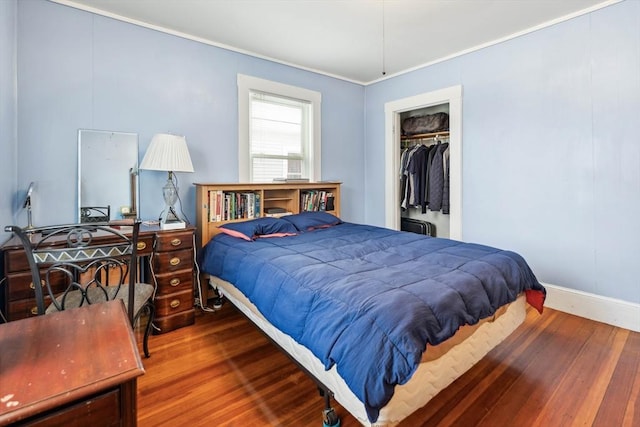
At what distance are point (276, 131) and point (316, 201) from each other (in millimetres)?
915

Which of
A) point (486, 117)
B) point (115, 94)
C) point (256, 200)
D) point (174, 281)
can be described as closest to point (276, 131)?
point (256, 200)

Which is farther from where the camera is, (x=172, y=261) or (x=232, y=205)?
(x=232, y=205)

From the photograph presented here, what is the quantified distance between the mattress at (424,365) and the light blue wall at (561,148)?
115cm

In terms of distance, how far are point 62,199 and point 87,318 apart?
77.3 inches

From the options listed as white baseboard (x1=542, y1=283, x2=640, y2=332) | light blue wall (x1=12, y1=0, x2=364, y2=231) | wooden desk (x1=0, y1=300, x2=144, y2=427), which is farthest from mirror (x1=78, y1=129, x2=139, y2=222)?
white baseboard (x1=542, y1=283, x2=640, y2=332)

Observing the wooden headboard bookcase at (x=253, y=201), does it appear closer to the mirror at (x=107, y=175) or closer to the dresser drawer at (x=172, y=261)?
the dresser drawer at (x=172, y=261)

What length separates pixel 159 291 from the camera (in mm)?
2436

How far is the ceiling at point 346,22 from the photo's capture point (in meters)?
2.49

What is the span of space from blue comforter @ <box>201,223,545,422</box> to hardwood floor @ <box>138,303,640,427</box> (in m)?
0.41

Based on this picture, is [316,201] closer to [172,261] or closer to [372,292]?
[172,261]

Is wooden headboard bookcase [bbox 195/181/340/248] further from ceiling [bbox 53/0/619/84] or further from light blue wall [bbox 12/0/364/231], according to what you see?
ceiling [bbox 53/0/619/84]

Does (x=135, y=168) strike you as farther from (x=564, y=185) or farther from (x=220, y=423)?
(x=564, y=185)

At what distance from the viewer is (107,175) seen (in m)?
2.63

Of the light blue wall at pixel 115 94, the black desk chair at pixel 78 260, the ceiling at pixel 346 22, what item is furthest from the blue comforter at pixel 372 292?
the ceiling at pixel 346 22
